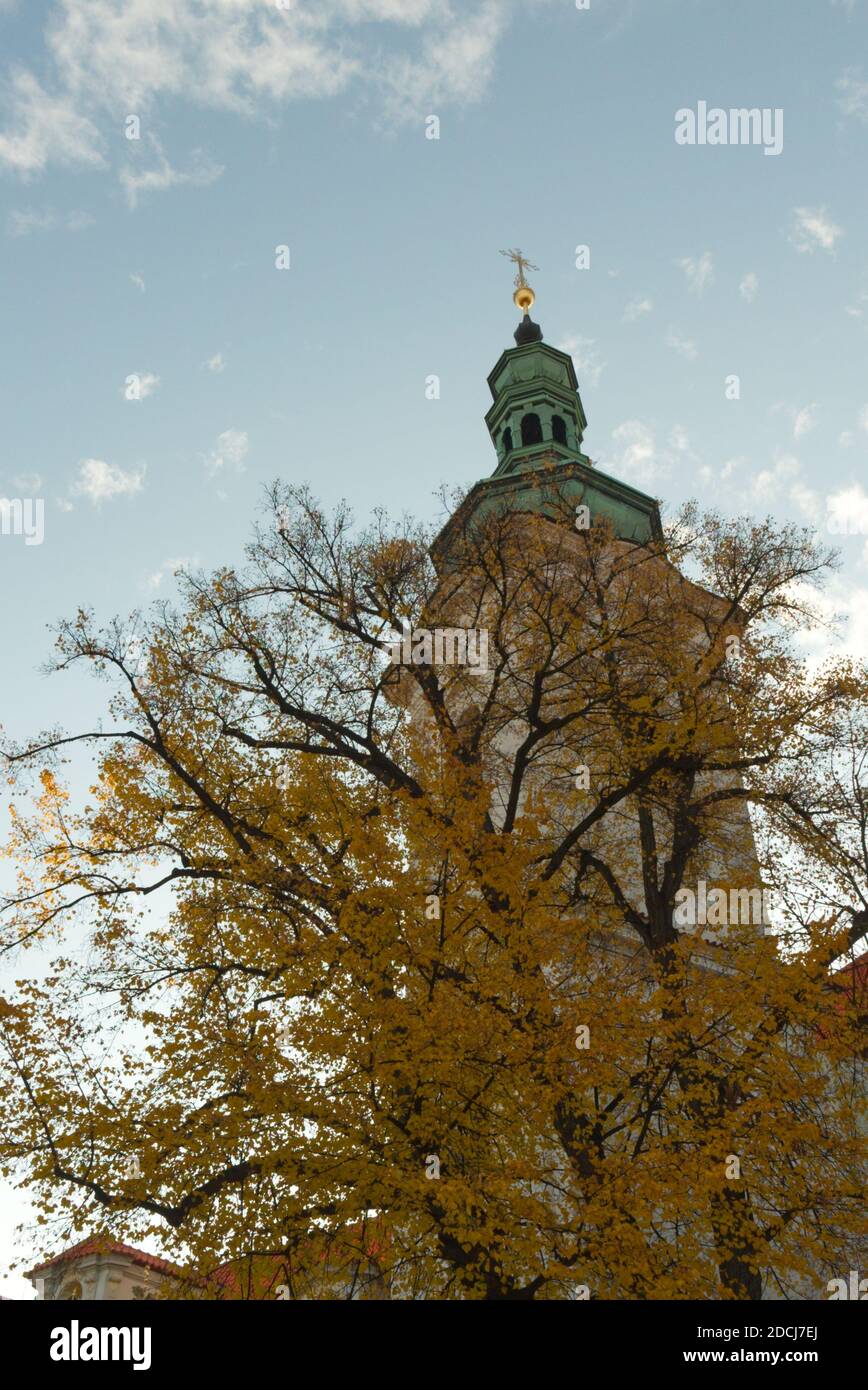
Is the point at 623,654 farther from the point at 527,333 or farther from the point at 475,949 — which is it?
the point at 527,333

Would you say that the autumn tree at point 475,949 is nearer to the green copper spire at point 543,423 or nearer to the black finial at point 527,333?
the green copper spire at point 543,423

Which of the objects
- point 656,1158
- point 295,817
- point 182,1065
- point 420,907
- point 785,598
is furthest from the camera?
point 785,598

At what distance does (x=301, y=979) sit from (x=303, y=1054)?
32.3 inches

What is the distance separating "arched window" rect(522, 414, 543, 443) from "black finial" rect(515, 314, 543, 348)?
376 centimetres

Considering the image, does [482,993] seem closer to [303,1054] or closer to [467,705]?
[303,1054]

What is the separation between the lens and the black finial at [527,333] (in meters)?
32.5

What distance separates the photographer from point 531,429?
97.7 ft

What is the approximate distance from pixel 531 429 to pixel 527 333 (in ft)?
15.1
